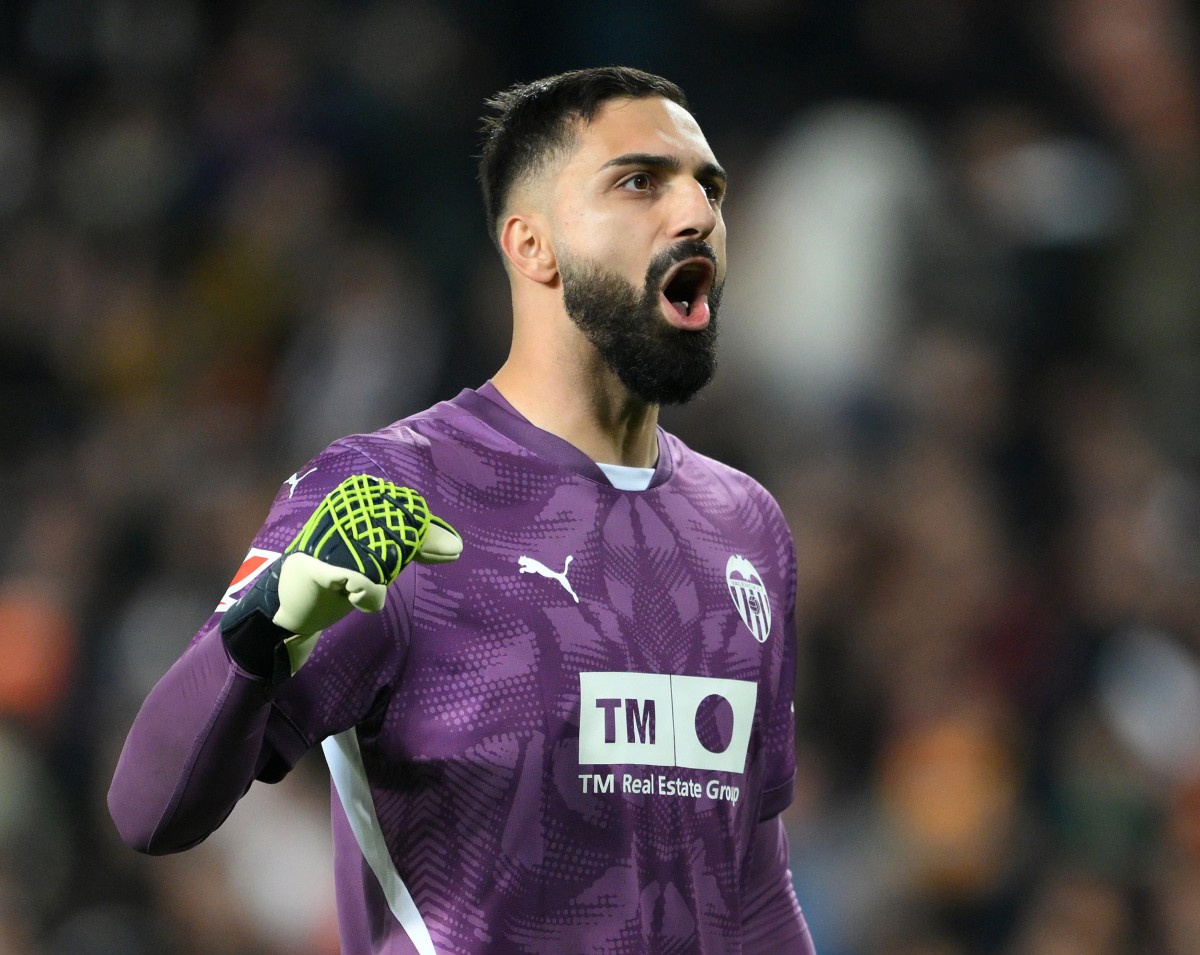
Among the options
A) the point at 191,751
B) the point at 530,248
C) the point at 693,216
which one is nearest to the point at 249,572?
the point at 191,751

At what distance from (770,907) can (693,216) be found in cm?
118

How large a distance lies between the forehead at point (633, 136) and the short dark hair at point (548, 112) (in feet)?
0.07

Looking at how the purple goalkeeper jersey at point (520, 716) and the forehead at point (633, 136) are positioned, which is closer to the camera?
the purple goalkeeper jersey at point (520, 716)

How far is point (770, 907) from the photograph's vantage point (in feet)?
10.7

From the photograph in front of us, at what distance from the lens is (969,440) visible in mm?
7148

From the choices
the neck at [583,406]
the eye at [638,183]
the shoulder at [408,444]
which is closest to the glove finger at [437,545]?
the shoulder at [408,444]

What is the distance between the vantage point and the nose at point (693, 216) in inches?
121

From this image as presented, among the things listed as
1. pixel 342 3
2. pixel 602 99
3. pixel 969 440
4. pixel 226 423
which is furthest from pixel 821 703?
pixel 342 3

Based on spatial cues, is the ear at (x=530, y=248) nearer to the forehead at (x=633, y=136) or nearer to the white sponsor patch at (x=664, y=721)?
the forehead at (x=633, y=136)

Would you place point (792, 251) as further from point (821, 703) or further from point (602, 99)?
point (602, 99)

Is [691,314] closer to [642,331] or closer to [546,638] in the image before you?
[642,331]

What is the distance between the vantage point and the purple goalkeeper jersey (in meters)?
2.78

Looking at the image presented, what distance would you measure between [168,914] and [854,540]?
2710mm

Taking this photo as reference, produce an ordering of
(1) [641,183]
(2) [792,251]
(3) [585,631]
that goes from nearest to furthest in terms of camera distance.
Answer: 1. (3) [585,631]
2. (1) [641,183]
3. (2) [792,251]
